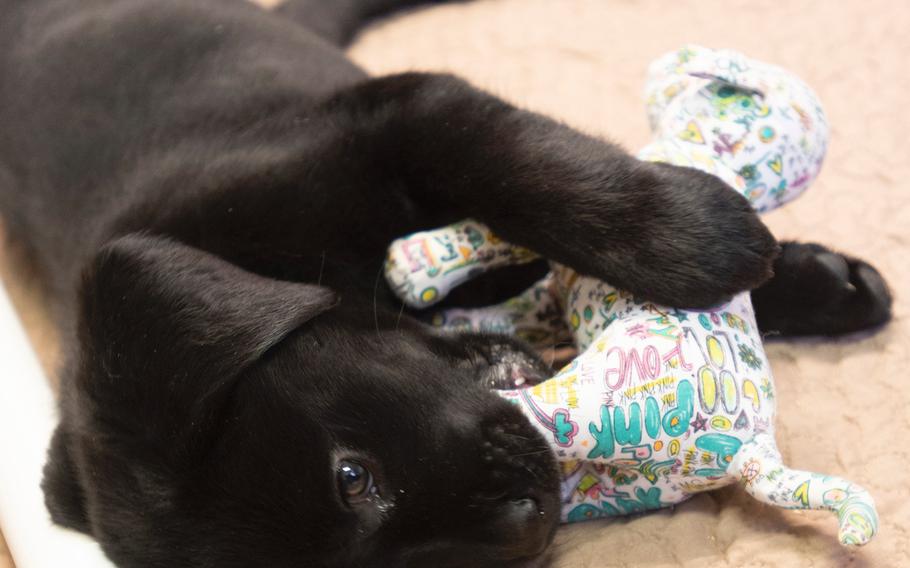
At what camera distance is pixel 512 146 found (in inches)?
53.9

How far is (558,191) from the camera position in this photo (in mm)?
1296

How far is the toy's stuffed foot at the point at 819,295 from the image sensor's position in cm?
136

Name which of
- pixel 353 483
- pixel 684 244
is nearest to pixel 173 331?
pixel 353 483

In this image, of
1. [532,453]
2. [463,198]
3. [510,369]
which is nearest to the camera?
[532,453]

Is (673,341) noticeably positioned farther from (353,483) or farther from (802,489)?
(353,483)

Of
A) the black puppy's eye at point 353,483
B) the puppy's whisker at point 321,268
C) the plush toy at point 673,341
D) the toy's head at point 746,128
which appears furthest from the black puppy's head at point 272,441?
the toy's head at point 746,128

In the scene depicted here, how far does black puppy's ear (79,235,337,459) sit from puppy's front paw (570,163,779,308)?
0.40 meters

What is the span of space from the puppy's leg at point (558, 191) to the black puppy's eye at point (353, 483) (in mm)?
411

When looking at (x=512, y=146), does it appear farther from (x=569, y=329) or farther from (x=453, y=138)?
(x=569, y=329)

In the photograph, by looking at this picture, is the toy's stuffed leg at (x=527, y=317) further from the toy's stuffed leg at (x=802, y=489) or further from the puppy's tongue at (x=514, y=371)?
the toy's stuffed leg at (x=802, y=489)

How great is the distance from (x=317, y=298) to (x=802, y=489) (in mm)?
627

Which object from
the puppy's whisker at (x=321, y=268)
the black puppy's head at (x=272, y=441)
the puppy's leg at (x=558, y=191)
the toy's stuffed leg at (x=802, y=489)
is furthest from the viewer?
the puppy's whisker at (x=321, y=268)

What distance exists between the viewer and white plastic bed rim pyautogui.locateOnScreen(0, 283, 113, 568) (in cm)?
119

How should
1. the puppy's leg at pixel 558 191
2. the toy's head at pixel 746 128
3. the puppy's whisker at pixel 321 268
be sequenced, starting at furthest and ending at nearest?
the puppy's whisker at pixel 321 268, the toy's head at pixel 746 128, the puppy's leg at pixel 558 191
